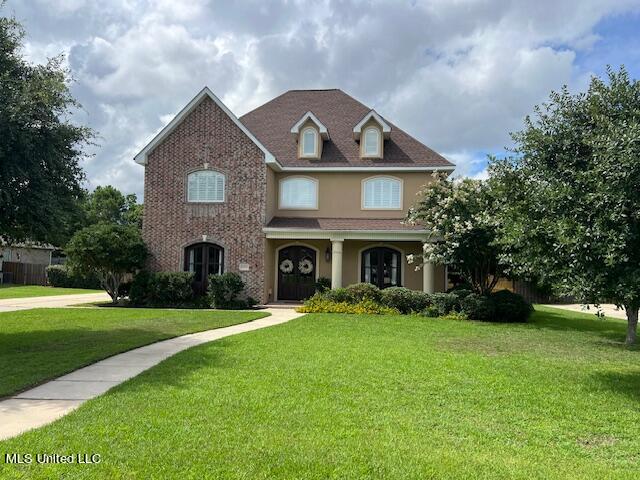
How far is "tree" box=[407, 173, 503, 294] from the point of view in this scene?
18094mm

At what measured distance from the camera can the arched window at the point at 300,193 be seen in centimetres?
2325

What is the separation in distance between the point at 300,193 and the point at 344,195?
193cm

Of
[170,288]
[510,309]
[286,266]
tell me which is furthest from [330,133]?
[510,309]

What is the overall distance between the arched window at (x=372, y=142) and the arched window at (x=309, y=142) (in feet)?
7.12

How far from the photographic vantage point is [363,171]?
2278cm

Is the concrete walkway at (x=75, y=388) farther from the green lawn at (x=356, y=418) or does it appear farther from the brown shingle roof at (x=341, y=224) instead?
the brown shingle roof at (x=341, y=224)

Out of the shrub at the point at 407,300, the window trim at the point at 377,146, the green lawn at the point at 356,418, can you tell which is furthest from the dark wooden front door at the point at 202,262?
the green lawn at the point at 356,418

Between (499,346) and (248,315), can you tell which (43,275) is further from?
(499,346)

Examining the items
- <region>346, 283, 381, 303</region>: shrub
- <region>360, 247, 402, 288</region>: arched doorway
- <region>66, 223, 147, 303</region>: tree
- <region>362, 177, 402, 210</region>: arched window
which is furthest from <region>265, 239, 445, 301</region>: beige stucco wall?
<region>66, 223, 147, 303</region>: tree

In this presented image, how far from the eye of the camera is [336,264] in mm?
21188

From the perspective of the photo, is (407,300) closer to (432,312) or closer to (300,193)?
(432,312)

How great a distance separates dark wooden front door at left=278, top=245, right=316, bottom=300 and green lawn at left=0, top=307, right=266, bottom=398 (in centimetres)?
527

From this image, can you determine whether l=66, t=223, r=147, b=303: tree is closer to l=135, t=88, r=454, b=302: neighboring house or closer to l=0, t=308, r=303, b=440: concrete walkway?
l=135, t=88, r=454, b=302: neighboring house

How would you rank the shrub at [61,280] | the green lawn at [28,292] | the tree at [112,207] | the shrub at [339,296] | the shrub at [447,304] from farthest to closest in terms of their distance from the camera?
the tree at [112,207] → the shrub at [61,280] → the green lawn at [28,292] → the shrub at [339,296] → the shrub at [447,304]
